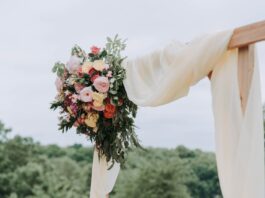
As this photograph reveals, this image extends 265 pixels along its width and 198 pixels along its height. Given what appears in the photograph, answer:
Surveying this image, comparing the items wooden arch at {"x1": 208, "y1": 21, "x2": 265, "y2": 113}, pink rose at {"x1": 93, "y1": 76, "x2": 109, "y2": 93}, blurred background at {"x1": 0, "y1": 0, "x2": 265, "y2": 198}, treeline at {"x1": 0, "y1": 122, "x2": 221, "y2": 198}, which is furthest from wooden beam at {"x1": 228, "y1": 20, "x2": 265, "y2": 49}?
treeline at {"x1": 0, "y1": 122, "x2": 221, "y2": 198}

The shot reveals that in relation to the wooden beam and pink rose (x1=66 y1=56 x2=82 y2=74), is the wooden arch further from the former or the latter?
pink rose (x1=66 y1=56 x2=82 y2=74)

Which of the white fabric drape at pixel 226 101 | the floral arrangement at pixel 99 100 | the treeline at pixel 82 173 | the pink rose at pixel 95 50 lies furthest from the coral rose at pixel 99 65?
the treeline at pixel 82 173

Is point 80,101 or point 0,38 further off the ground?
point 0,38

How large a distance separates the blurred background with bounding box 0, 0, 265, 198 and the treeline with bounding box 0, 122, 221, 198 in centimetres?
3

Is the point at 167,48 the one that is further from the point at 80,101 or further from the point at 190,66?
the point at 80,101

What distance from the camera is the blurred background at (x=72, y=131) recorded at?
18.8ft

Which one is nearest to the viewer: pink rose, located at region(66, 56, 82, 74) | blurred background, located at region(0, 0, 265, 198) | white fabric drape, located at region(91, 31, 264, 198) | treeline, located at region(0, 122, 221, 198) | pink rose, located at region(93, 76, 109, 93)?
white fabric drape, located at region(91, 31, 264, 198)

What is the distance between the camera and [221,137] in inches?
84.3

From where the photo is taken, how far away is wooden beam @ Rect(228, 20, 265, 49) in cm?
202

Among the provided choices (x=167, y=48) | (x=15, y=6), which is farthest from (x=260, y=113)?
(x=15, y=6)

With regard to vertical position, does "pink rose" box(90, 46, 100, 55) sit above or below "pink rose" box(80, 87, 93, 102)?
above

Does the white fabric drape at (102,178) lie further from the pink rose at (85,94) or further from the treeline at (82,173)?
the treeline at (82,173)

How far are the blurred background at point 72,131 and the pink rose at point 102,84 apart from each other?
23 centimetres

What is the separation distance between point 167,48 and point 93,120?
0.68 metres
